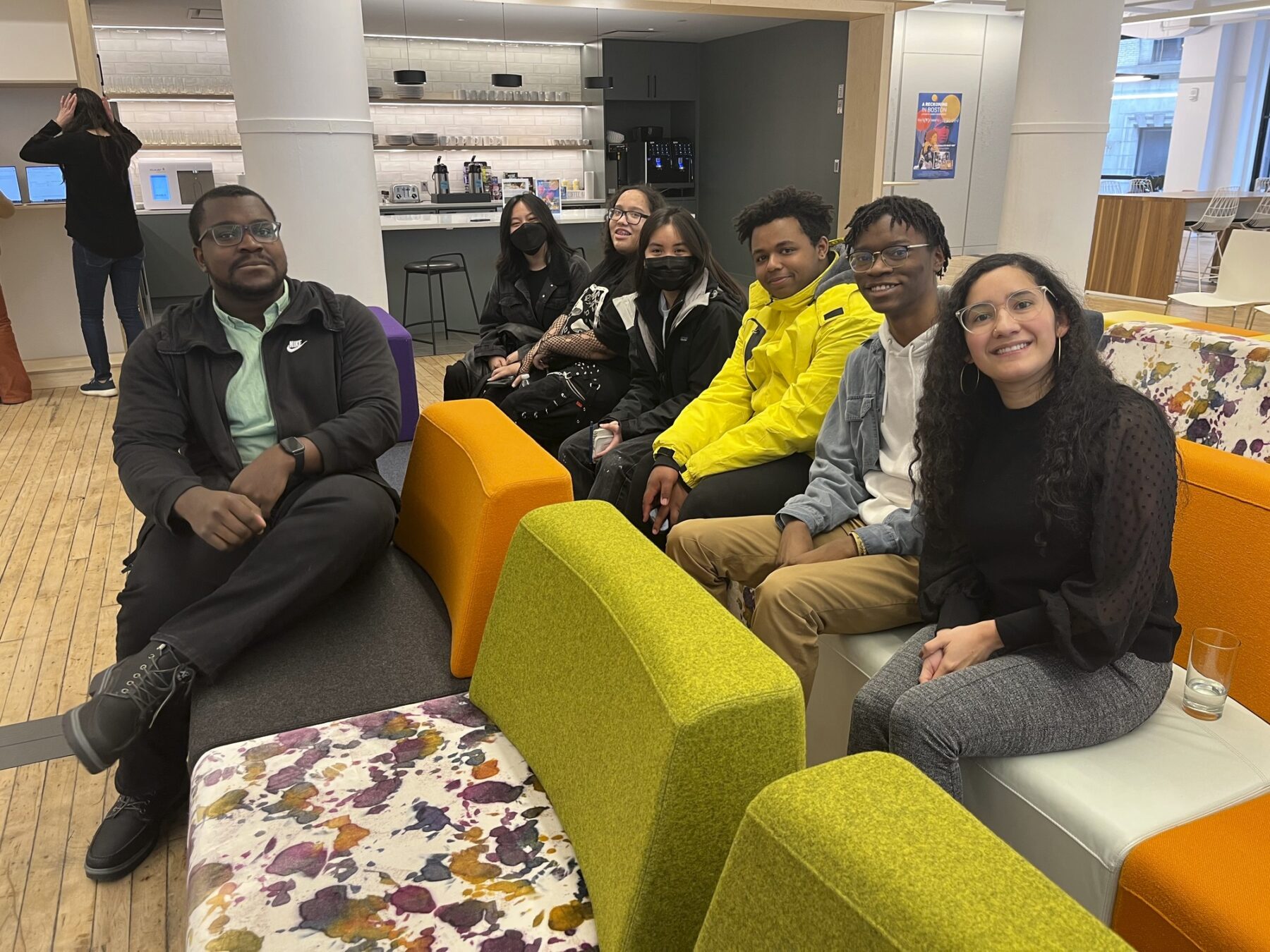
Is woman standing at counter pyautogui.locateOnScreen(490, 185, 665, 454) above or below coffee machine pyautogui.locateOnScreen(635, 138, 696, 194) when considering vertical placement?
below

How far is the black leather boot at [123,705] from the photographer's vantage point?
5.63 feet

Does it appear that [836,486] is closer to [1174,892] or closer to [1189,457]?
[1189,457]

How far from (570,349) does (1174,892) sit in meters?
2.52

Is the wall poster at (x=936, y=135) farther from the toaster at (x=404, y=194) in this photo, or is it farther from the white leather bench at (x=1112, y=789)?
the white leather bench at (x=1112, y=789)

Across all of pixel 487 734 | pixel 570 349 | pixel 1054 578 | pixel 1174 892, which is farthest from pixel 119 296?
pixel 1174 892

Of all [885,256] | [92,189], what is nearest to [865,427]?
[885,256]

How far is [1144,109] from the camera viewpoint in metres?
14.4

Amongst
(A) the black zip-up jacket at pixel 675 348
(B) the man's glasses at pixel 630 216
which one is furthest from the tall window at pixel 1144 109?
(A) the black zip-up jacket at pixel 675 348

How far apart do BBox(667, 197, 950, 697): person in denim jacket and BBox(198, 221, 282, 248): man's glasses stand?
3.96ft

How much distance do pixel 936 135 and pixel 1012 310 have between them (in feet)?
31.1

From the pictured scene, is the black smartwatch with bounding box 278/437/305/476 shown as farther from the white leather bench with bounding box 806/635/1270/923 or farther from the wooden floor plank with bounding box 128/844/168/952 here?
the white leather bench with bounding box 806/635/1270/923

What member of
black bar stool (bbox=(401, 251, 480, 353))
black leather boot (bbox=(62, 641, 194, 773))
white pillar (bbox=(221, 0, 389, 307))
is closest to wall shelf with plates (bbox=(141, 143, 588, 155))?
black bar stool (bbox=(401, 251, 480, 353))

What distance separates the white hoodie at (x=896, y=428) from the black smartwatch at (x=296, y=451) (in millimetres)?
1267

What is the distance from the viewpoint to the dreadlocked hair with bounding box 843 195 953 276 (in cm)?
216
